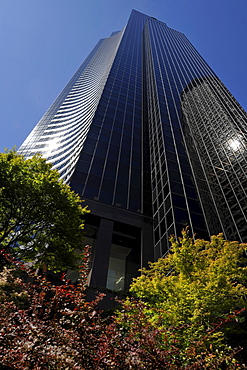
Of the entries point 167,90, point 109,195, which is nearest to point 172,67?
point 167,90

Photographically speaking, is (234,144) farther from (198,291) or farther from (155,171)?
(198,291)

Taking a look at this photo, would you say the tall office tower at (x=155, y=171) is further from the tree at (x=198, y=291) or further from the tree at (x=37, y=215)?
the tree at (x=198, y=291)

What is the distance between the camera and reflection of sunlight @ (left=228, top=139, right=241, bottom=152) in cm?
3276

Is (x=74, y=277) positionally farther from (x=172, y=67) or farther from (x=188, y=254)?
(x=172, y=67)

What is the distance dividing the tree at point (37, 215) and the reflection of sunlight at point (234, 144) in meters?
26.3

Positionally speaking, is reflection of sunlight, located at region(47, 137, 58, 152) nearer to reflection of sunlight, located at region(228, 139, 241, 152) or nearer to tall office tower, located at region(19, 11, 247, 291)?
tall office tower, located at region(19, 11, 247, 291)

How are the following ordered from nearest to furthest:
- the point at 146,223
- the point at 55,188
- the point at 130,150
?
the point at 55,188, the point at 146,223, the point at 130,150

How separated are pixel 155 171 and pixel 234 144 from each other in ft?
38.7

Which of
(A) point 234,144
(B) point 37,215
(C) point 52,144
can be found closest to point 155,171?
(A) point 234,144

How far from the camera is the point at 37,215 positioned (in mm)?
14359

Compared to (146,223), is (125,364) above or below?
below

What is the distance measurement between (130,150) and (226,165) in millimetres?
13767

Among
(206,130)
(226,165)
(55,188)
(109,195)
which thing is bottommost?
(55,188)

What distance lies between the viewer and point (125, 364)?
4910 millimetres
